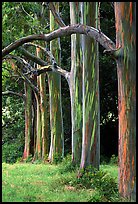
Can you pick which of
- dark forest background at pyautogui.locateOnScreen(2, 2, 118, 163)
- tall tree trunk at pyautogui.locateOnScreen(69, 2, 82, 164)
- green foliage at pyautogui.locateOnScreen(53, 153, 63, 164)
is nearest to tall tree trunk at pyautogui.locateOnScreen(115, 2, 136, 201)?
tall tree trunk at pyautogui.locateOnScreen(69, 2, 82, 164)

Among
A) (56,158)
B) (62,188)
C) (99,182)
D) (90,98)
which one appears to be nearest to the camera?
(99,182)

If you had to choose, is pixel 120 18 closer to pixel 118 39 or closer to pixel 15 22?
pixel 118 39

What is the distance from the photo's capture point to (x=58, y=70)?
16.1 m

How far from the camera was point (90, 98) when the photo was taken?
13305 millimetres

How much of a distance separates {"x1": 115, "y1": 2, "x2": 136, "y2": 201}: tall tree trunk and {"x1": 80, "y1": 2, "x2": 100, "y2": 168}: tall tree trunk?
356 cm

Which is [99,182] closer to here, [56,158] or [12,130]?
[56,158]

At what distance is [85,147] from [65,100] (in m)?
13.8

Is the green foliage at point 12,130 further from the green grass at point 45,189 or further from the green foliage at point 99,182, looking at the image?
the green foliage at point 99,182

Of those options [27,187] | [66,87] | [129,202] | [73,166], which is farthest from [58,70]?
[66,87]

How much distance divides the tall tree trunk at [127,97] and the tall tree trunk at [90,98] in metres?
3.56

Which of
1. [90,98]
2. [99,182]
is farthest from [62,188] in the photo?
[90,98]

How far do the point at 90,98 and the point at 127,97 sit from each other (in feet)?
12.9

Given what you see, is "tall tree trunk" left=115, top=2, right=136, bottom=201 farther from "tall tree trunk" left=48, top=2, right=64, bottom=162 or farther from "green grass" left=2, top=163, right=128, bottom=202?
"tall tree trunk" left=48, top=2, right=64, bottom=162

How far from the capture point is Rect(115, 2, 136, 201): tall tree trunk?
9.35 meters
